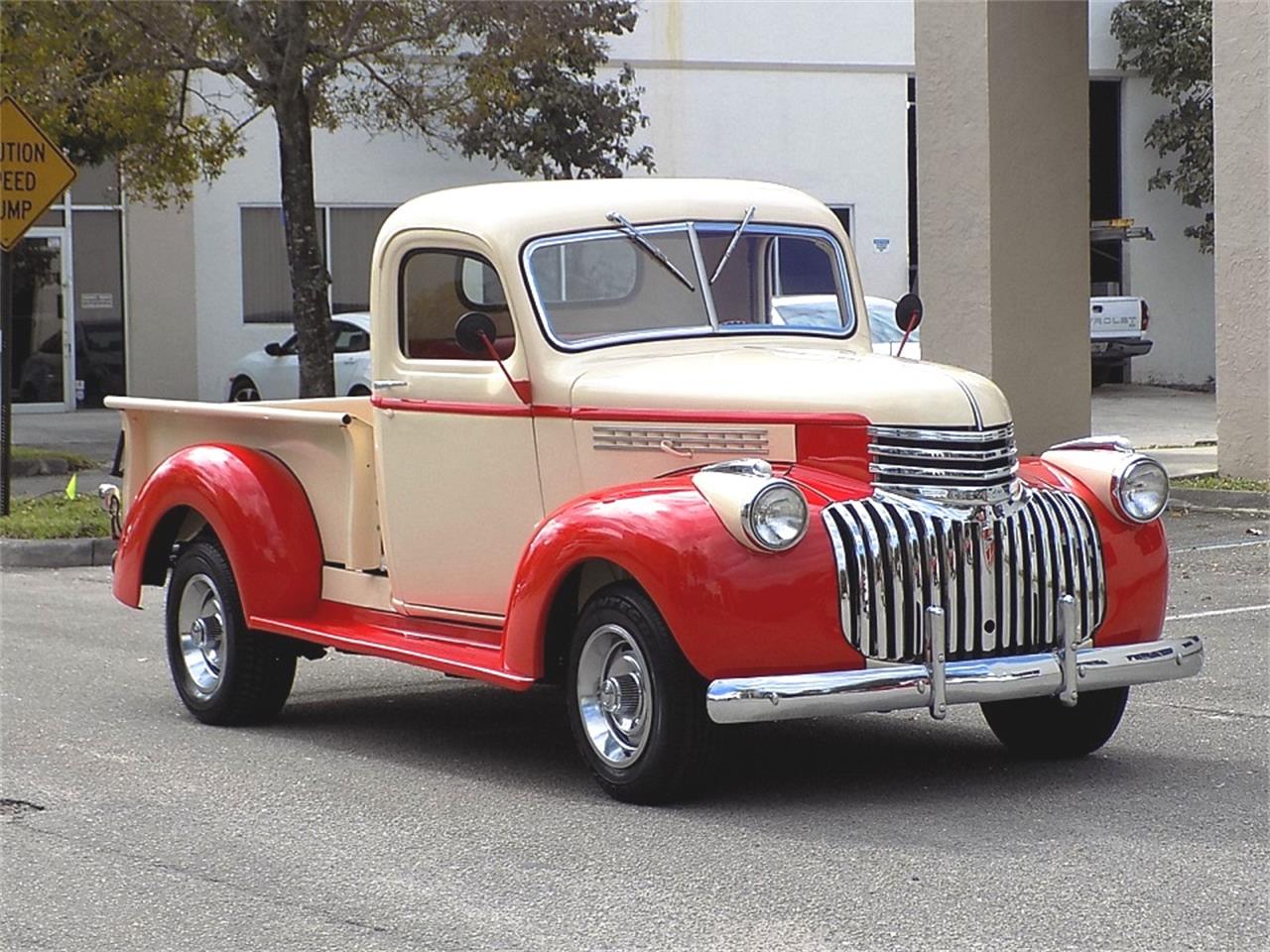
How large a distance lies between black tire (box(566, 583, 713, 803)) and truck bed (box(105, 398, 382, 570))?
5.18ft

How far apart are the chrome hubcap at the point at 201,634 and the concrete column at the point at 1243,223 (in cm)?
936

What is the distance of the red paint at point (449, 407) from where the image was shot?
719 cm

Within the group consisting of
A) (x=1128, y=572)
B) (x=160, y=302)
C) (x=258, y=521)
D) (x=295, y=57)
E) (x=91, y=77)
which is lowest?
(x=1128, y=572)

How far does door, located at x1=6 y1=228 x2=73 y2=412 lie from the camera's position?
2775cm

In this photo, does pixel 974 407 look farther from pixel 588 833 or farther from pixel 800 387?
pixel 588 833

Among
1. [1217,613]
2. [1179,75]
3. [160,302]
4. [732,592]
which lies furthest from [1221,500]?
[1179,75]

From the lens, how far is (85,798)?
→ 21.9ft

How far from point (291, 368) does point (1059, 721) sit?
19.1 metres

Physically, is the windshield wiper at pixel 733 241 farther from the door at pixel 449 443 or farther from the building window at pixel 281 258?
the building window at pixel 281 258

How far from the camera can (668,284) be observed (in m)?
7.43

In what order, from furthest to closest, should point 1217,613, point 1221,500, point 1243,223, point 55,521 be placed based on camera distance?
point 1243,223 < point 1221,500 < point 55,521 < point 1217,613

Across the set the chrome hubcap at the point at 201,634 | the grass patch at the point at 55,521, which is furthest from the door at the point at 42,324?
the chrome hubcap at the point at 201,634

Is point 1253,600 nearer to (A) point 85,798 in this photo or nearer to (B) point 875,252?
(A) point 85,798

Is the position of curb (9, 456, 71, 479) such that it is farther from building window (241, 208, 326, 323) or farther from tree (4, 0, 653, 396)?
building window (241, 208, 326, 323)
